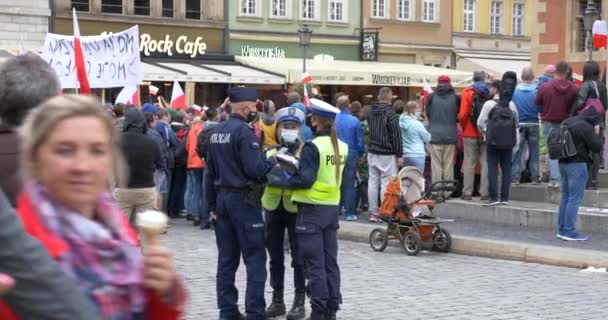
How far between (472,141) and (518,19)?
128 feet

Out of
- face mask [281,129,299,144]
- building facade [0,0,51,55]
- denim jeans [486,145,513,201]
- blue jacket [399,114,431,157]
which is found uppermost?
building facade [0,0,51,55]

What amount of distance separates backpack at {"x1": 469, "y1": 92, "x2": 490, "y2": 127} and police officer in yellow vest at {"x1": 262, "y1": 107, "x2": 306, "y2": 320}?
6.80m

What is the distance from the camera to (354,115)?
17.5 meters

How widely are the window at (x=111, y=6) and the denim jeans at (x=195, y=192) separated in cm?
2325

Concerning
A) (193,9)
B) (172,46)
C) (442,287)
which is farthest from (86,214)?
(193,9)

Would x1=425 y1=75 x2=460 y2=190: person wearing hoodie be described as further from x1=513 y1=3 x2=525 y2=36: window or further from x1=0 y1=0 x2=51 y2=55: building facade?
x1=513 y1=3 x2=525 y2=36: window

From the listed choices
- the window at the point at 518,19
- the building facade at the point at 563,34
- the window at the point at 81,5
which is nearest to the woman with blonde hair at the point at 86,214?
the building facade at the point at 563,34

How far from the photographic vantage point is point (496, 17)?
174ft

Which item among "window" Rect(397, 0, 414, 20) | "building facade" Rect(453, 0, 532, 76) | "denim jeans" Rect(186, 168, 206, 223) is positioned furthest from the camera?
"building facade" Rect(453, 0, 532, 76)

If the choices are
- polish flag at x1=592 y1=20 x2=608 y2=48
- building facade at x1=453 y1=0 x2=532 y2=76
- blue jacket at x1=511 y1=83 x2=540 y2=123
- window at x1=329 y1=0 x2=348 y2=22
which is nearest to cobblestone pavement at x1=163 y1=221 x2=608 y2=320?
blue jacket at x1=511 y1=83 x2=540 y2=123

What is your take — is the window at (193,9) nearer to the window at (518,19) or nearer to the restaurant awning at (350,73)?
the restaurant awning at (350,73)

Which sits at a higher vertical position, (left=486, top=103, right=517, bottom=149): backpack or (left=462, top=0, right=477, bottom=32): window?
(left=462, top=0, right=477, bottom=32): window

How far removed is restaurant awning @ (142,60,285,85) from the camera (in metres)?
36.3

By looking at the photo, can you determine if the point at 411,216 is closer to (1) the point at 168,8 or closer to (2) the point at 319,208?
(2) the point at 319,208
